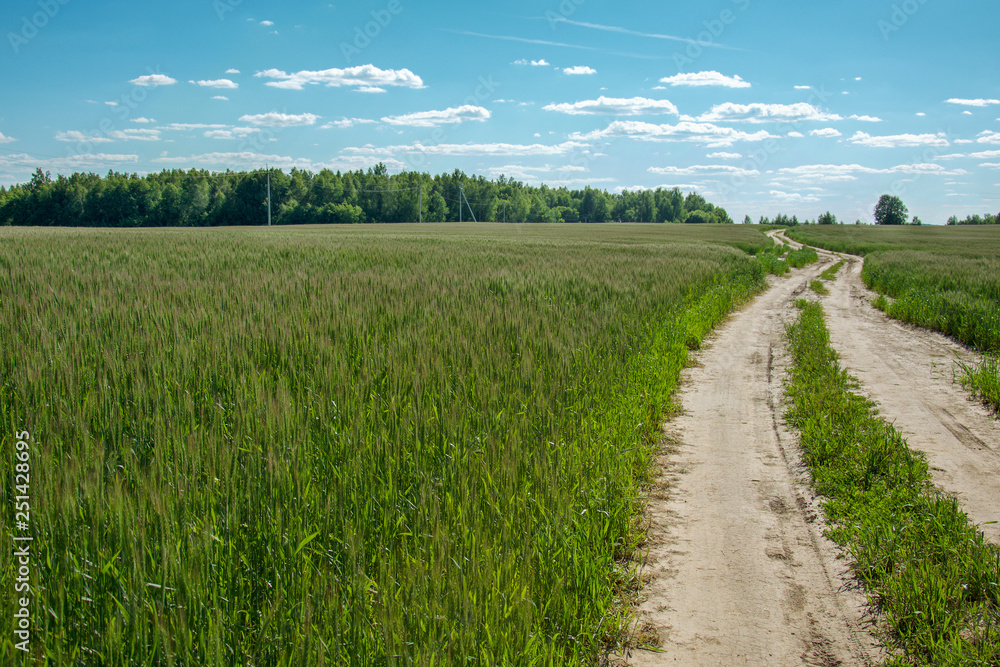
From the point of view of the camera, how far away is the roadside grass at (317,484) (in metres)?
2.08

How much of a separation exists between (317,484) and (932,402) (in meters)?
7.19

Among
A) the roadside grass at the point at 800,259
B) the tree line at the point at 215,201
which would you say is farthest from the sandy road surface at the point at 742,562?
the tree line at the point at 215,201

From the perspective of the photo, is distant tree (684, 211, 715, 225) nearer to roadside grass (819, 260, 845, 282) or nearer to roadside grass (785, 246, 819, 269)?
roadside grass (785, 246, 819, 269)

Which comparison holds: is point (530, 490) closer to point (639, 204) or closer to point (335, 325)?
point (335, 325)

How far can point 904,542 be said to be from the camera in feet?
11.7

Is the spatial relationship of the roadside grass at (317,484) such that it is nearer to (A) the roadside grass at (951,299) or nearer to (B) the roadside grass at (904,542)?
(B) the roadside grass at (904,542)

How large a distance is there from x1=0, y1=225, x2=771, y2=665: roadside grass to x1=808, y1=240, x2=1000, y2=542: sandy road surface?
2.38m

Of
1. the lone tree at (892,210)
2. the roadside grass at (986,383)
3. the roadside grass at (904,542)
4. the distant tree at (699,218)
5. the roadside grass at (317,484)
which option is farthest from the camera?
the distant tree at (699,218)

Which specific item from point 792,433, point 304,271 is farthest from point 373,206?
point 792,433

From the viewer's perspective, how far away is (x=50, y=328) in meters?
5.55

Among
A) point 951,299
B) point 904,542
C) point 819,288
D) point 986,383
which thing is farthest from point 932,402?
point 819,288

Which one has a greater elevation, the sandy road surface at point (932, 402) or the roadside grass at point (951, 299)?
the roadside grass at point (951, 299)

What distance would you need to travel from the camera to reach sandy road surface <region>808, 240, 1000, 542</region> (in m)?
4.63

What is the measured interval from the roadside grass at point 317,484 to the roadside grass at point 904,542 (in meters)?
1.35
